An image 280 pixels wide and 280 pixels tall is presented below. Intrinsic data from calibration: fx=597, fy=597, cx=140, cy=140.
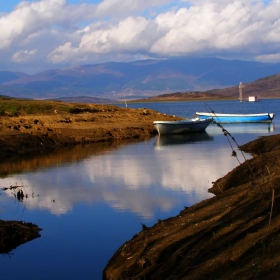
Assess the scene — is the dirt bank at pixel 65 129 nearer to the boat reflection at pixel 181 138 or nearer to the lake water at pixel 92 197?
the lake water at pixel 92 197

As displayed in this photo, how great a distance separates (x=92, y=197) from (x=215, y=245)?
425 inches

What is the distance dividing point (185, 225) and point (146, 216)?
506 cm

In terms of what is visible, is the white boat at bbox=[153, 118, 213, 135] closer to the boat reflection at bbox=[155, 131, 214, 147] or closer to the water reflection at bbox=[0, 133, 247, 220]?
the boat reflection at bbox=[155, 131, 214, 147]

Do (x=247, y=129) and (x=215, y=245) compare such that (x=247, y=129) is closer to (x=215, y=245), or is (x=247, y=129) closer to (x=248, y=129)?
(x=248, y=129)

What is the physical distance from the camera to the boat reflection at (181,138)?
4361 centimetres

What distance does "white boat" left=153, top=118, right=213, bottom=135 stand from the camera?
4912 centimetres

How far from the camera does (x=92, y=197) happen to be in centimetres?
2022

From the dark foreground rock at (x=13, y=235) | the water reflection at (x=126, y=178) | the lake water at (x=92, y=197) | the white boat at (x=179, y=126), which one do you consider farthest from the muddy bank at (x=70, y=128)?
the dark foreground rock at (x=13, y=235)

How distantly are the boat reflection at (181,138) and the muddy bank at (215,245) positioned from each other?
29506 millimetres

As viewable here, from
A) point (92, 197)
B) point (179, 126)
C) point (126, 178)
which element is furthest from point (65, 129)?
point (92, 197)

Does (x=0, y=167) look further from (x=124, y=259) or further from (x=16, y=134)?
(x=124, y=259)

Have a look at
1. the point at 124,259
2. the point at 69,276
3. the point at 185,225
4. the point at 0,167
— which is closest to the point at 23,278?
the point at 69,276

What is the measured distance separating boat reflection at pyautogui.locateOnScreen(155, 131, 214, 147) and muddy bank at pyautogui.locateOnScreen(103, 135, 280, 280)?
1162 inches

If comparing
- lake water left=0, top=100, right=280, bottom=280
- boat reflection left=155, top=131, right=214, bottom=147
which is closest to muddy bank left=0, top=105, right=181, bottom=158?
boat reflection left=155, top=131, right=214, bottom=147
